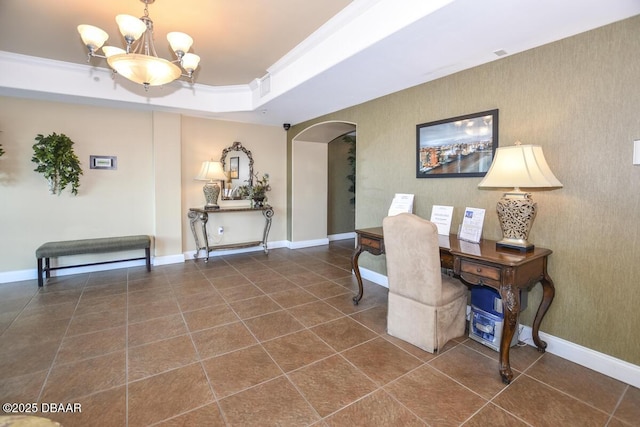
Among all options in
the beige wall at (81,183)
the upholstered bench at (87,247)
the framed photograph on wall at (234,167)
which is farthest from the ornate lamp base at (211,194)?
the upholstered bench at (87,247)

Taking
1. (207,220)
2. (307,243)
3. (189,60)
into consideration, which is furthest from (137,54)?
(307,243)

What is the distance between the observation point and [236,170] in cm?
552

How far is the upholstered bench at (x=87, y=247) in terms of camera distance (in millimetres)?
3795

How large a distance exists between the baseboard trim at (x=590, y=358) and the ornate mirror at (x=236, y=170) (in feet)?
15.2

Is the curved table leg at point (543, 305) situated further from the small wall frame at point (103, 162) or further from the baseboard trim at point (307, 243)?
the small wall frame at point (103, 162)

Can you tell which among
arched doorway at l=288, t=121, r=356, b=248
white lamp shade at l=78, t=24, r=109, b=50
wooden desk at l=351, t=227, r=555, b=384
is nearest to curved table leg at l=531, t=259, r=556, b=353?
wooden desk at l=351, t=227, r=555, b=384

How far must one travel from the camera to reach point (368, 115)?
3980 mm

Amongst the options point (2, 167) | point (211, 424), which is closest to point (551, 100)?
point (211, 424)

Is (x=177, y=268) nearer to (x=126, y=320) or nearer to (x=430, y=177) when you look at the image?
(x=126, y=320)

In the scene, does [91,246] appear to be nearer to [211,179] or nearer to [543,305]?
[211,179]

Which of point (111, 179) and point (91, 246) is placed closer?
point (91, 246)

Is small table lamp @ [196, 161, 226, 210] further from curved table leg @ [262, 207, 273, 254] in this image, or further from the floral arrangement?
curved table leg @ [262, 207, 273, 254]

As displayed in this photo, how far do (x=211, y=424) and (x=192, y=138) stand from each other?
14.9 feet

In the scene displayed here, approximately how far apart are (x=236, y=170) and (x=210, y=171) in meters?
0.74
